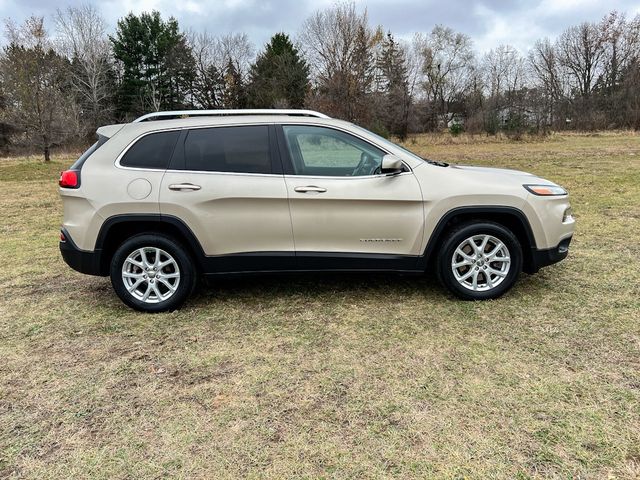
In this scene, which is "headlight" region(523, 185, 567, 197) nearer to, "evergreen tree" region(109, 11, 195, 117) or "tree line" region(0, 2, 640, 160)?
"tree line" region(0, 2, 640, 160)

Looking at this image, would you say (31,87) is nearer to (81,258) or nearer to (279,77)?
(81,258)

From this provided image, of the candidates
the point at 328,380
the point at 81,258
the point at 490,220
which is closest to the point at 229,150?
the point at 81,258

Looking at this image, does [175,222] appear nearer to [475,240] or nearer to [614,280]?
[475,240]

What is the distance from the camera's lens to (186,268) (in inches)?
155

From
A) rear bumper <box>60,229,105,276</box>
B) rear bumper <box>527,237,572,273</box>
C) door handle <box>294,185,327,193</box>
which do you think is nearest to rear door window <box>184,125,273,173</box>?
door handle <box>294,185,327,193</box>

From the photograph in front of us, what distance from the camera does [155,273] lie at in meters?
3.98

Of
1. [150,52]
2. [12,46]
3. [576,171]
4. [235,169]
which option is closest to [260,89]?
[150,52]

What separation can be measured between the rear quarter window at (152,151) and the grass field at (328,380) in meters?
→ 1.31

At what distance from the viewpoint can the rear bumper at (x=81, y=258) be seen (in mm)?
3922

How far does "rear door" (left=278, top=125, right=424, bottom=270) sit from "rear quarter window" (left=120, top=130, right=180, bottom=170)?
966 millimetres

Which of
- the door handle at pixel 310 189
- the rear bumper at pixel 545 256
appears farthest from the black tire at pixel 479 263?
the door handle at pixel 310 189

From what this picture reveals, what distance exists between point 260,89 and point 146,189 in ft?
140

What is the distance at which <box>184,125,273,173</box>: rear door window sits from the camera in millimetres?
3922

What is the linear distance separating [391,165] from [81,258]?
9.04 ft
